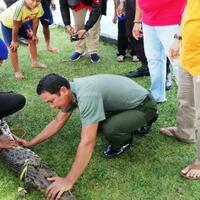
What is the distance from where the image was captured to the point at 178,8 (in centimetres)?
343

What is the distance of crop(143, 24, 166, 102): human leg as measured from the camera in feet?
12.3

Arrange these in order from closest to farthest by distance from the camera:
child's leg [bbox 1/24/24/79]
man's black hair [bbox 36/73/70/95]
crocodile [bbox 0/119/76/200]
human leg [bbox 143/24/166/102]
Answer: man's black hair [bbox 36/73/70/95]
crocodile [bbox 0/119/76/200]
human leg [bbox 143/24/166/102]
child's leg [bbox 1/24/24/79]

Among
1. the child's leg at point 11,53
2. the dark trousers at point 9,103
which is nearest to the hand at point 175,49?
the dark trousers at point 9,103

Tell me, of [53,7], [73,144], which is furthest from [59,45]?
[73,144]

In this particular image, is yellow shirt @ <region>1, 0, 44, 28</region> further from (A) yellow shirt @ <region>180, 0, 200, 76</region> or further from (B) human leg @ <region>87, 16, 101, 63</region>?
(A) yellow shirt @ <region>180, 0, 200, 76</region>

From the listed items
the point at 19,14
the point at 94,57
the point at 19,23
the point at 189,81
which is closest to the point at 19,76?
the point at 19,23

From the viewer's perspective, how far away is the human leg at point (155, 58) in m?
3.76

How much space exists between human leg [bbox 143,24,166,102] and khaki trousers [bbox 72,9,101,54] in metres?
1.54

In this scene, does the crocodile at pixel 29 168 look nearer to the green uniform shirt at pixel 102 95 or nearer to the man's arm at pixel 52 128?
the man's arm at pixel 52 128

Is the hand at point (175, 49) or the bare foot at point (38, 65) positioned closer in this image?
the hand at point (175, 49)

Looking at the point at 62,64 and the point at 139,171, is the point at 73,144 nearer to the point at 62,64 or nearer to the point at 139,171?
Answer: the point at 139,171

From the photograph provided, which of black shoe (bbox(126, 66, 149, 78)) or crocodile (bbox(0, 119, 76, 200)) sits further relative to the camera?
black shoe (bbox(126, 66, 149, 78))

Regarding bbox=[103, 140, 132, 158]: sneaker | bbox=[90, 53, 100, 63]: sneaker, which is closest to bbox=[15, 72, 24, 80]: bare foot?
bbox=[90, 53, 100, 63]: sneaker

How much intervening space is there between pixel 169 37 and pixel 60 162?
1.40 m
